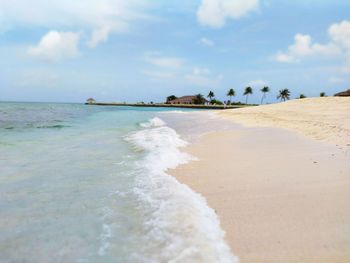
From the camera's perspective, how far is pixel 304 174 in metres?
5.88

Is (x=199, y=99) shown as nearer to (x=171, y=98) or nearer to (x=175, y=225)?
(x=171, y=98)

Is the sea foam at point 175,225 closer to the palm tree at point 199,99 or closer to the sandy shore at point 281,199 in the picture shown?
the sandy shore at point 281,199

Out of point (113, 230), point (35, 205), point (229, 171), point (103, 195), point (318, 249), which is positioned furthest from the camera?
point (229, 171)

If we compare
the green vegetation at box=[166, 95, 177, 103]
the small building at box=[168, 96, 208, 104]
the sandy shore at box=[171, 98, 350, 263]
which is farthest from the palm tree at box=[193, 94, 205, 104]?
the sandy shore at box=[171, 98, 350, 263]

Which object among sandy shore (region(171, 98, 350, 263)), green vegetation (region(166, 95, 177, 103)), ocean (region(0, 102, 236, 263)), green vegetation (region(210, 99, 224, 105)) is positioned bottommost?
ocean (region(0, 102, 236, 263))

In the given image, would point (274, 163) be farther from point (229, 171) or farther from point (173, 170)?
point (173, 170)

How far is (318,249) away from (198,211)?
1.64m

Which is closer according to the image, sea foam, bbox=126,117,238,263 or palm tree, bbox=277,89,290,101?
sea foam, bbox=126,117,238,263

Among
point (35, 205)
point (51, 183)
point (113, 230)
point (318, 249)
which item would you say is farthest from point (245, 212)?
point (51, 183)

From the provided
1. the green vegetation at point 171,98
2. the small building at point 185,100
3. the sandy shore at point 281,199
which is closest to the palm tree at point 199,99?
the small building at point 185,100

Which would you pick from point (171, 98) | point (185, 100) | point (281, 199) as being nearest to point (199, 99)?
point (185, 100)

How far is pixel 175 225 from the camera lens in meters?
3.86

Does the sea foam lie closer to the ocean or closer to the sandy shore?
the ocean

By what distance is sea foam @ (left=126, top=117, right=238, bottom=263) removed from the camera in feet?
10.2
